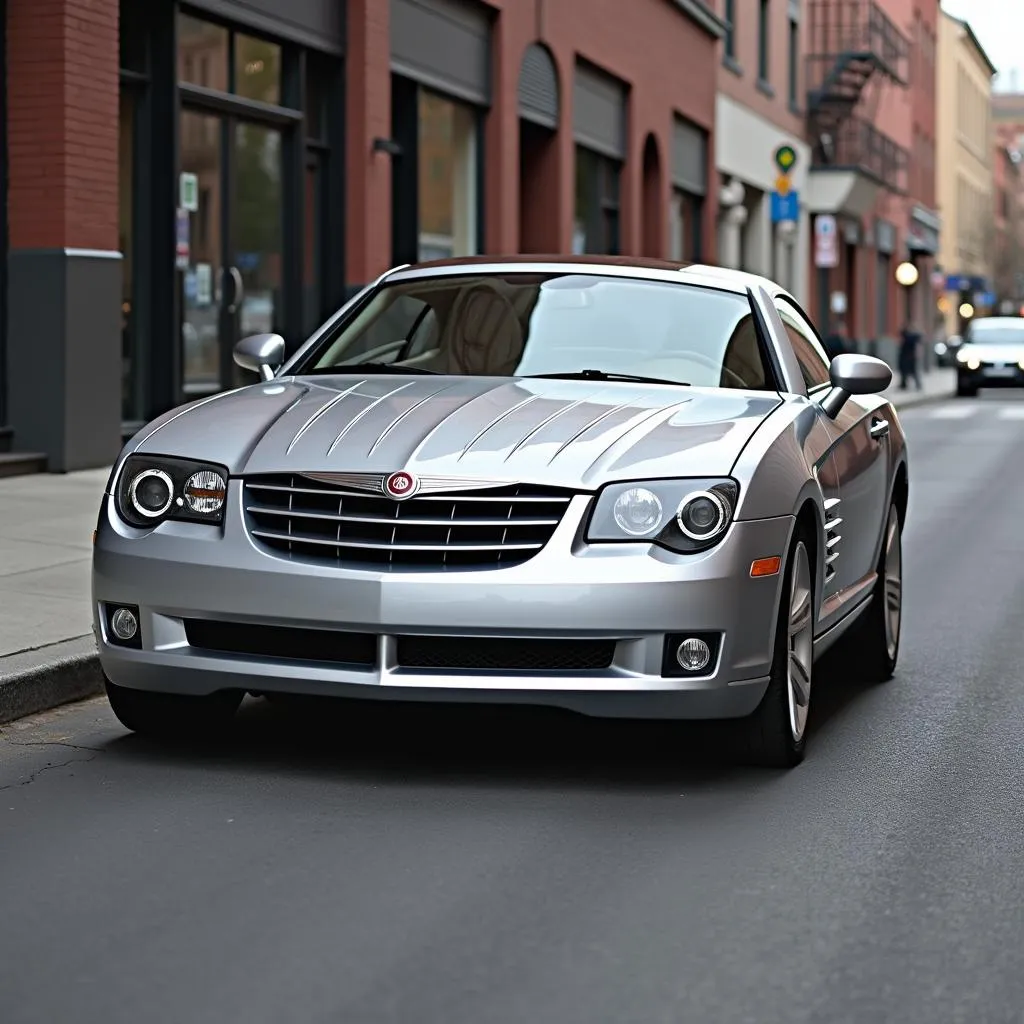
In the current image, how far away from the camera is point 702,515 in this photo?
5.84 metres

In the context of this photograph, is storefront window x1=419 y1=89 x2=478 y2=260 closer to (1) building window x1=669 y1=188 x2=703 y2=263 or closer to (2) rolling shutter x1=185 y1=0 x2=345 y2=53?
(2) rolling shutter x1=185 y1=0 x2=345 y2=53

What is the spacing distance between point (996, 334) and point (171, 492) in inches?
1633

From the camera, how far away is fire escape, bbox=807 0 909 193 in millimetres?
47938

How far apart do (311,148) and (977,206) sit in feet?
257

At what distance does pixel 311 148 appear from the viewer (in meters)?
20.3

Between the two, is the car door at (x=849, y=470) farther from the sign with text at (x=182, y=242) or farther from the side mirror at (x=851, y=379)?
the sign with text at (x=182, y=242)

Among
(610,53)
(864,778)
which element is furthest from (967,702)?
(610,53)

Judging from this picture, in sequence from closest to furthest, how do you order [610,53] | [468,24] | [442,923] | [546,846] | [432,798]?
[442,923]
[546,846]
[432,798]
[468,24]
[610,53]

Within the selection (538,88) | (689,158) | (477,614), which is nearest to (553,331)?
(477,614)

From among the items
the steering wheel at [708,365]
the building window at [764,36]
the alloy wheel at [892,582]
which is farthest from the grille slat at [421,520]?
the building window at [764,36]

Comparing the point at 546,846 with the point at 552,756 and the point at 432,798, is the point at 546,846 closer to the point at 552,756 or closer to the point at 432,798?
the point at 432,798

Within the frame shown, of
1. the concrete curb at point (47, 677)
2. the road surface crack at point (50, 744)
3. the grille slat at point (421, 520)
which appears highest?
the grille slat at point (421, 520)

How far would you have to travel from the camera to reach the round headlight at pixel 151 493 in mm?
6102

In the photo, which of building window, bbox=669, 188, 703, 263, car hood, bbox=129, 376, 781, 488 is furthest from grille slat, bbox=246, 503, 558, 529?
building window, bbox=669, 188, 703, 263
